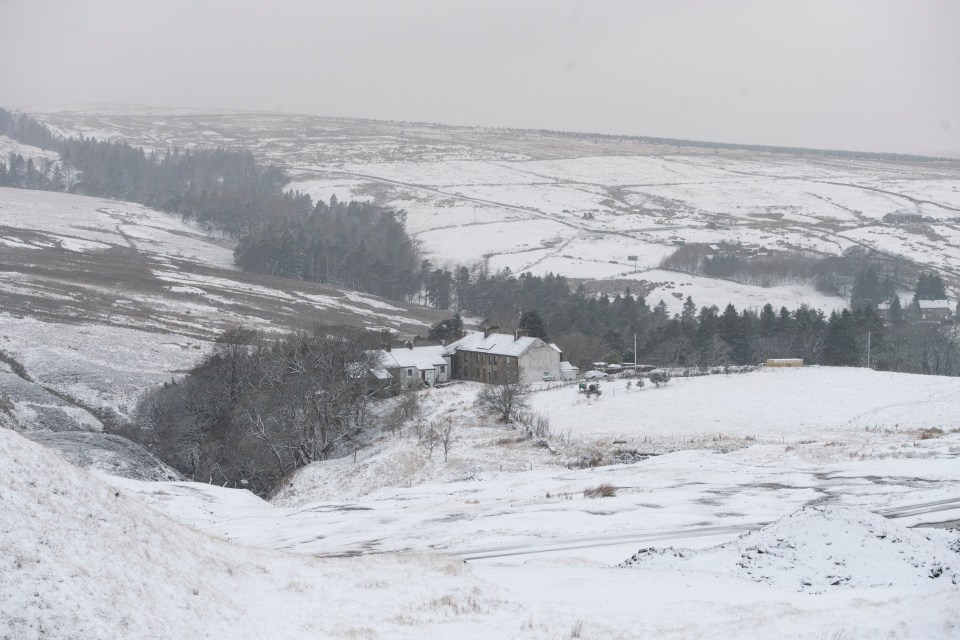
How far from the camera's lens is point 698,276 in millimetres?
127312

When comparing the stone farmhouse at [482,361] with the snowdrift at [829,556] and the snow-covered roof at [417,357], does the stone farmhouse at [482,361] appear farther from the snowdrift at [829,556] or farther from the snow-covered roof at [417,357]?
the snowdrift at [829,556]

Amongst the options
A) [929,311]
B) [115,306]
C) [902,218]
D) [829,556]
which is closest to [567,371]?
[115,306]

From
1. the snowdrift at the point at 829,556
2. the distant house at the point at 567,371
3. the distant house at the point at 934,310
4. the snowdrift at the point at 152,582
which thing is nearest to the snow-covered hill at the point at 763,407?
the distant house at the point at 567,371

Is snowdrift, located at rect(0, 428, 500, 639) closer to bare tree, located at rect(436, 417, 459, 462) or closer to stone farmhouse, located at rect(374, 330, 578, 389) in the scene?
bare tree, located at rect(436, 417, 459, 462)

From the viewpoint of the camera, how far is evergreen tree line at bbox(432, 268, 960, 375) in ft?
252

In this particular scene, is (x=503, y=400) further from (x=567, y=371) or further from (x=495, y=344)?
(x=567, y=371)

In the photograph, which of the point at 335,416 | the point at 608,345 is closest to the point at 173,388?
the point at 335,416

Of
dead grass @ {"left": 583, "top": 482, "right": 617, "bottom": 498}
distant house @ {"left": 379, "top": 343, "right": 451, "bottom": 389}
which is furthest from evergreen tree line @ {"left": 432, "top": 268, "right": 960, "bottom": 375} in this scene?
dead grass @ {"left": 583, "top": 482, "right": 617, "bottom": 498}

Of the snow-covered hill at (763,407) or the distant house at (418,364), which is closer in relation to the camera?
the snow-covered hill at (763,407)

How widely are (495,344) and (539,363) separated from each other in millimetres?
4313

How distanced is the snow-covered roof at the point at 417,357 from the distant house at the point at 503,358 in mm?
1456

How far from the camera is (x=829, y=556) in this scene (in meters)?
16.6

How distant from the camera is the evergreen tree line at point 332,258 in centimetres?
12594

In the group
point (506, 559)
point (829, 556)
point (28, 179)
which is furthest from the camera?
point (28, 179)
